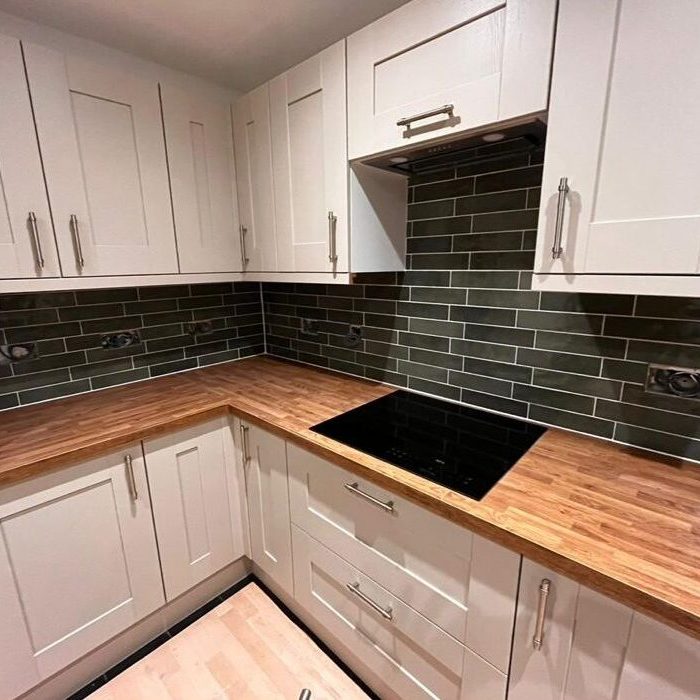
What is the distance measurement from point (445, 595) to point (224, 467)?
99 cm

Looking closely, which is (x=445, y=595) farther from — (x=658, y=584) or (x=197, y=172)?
(x=197, y=172)

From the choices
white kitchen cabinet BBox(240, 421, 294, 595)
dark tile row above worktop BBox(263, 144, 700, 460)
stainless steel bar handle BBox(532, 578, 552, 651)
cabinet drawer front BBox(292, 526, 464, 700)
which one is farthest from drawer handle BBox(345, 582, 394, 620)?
dark tile row above worktop BBox(263, 144, 700, 460)

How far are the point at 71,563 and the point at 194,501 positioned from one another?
407 mm

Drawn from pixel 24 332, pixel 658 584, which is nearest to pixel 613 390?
pixel 658 584

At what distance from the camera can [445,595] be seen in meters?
0.97

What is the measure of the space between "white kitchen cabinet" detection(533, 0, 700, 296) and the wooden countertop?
49cm

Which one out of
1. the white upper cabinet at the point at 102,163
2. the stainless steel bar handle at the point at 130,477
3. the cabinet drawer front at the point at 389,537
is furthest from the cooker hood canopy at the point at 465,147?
the stainless steel bar handle at the point at 130,477

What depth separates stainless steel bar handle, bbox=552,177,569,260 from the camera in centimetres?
84

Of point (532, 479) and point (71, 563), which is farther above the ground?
point (532, 479)

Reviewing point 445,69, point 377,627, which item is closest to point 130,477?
point 377,627

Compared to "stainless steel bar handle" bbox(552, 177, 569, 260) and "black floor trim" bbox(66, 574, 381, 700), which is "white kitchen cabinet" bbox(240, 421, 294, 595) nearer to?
"black floor trim" bbox(66, 574, 381, 700)

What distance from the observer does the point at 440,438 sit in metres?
1.22

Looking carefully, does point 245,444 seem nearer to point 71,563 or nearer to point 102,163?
point 71,563

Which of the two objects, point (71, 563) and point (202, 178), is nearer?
point (71, 563)
